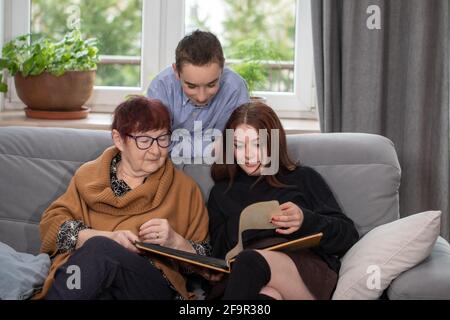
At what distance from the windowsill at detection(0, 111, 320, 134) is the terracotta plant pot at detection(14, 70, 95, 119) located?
77 millimetres

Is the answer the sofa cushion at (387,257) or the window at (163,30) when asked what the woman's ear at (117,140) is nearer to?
the sofa cushion at (387,257)

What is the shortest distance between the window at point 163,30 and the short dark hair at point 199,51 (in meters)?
1.15

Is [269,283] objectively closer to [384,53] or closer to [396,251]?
[396,251]

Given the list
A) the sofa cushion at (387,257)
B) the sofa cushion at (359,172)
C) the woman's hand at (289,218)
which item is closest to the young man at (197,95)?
the sofa cushion at (359,172)

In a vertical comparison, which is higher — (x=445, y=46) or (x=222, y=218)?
(x=445, y=46)

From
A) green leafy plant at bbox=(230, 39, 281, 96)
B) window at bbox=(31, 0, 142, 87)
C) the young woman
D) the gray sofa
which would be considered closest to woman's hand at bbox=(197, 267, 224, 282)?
the young woman

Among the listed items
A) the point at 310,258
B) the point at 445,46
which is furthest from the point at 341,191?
the point at 445,46

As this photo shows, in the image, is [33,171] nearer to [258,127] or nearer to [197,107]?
[197,107]

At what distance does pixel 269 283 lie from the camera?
2217 millimetres

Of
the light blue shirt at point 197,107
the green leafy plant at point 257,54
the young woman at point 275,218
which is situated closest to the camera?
the young woman at point 275,218

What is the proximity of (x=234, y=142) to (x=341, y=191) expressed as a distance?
1.30 feet

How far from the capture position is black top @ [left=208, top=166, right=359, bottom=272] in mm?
2385

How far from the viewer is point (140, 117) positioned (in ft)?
8.04

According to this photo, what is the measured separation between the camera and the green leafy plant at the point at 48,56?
3.56 m
